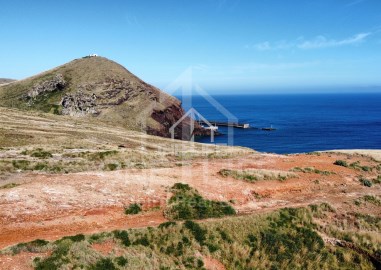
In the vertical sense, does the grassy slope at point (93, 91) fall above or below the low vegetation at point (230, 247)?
above

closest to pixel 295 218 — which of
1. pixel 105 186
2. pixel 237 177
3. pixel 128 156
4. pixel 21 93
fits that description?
pixel 237 177

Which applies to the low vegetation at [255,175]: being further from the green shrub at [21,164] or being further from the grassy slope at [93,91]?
the grassy slope at [93,91]

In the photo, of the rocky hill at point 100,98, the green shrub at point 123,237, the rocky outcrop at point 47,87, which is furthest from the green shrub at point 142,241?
the rocky outcrop at point 47,87

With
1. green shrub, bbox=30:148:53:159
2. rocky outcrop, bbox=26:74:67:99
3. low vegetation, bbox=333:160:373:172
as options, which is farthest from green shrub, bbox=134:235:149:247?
rocky outcrop, bbox=26:74:67:99

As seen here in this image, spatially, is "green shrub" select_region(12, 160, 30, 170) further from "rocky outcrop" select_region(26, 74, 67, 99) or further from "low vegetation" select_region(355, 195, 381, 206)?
"rocky outcrop" select_region(26, 74, 67, 99)

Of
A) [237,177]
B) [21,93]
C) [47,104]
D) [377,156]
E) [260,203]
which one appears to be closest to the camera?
[260,203]

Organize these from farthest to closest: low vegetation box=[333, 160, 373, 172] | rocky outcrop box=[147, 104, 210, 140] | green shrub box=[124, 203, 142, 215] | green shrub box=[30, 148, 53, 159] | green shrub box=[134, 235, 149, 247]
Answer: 1. rocky outcrop box=[147, 104, 210, 140]
2. low vegetation box=[333, 160, 373, 172]
3. green shrub box=[30, 148, 53, 159]
4. green shrub box=[124, 203, 142, 215]
5. green shrub box=[134, 235, 149, 247]

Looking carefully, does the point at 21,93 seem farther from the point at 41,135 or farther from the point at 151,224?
the point at 151,224
